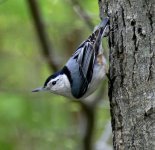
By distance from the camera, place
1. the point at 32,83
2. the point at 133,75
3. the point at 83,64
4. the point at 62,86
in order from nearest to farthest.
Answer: the point at 133,75
the point at 83,64
the point at 62,86
the point at 32,83

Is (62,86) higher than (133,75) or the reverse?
the reverse

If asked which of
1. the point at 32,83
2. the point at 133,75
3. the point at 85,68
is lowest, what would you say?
the point at 32,83

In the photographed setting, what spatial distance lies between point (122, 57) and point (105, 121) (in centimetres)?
286

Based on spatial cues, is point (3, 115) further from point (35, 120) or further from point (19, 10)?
point (19, 10)

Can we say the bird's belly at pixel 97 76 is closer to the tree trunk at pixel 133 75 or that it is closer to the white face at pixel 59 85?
the white face at pixel 59 85

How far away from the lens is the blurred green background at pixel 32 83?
210 inches

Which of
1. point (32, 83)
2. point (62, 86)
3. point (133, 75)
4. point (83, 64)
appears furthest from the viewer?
point (32, 83)

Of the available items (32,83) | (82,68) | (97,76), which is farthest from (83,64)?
(32,83)

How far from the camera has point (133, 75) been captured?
114 inches

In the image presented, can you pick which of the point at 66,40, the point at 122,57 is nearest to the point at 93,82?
the point at 122,57

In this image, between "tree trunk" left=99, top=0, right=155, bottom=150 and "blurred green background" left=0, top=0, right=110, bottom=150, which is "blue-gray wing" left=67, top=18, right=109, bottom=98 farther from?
"blurred green background" left=0, top=0, right=110, bottom=150

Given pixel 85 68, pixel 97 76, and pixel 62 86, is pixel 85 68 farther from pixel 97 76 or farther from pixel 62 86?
pixel 62 86

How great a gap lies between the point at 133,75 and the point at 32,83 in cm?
360

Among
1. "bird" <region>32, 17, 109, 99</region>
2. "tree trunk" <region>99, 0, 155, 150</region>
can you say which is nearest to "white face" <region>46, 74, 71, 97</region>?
"bird" <region>32, 17, 109, 99</region>
